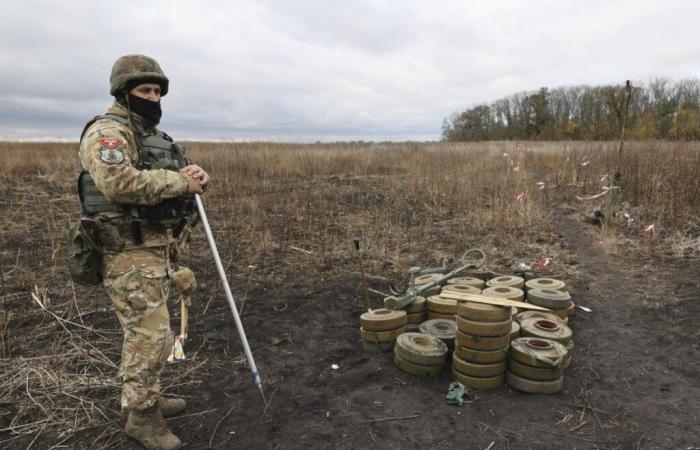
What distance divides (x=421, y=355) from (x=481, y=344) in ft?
1.46

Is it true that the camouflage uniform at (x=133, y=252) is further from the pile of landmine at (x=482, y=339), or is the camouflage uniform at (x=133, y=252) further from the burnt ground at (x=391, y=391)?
the pile of landmine at (x=482, y=339)

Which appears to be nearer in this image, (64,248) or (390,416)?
(390,416)

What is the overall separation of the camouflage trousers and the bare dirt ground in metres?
0.43

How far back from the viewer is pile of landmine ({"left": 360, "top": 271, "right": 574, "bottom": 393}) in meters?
2.88

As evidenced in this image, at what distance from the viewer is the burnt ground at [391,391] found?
2541 millimetres

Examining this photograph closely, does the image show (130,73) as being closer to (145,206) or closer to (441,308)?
(145,206)

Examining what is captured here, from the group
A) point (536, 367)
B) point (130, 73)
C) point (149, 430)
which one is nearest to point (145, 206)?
point (130, 73)

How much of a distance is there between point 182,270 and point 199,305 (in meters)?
2.01

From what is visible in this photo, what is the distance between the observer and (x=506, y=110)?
2421 inches

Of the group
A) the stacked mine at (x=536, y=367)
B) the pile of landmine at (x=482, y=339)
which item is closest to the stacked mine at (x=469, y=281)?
the pile of landmine at (x=482, y=339)

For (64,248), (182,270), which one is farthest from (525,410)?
(64,248)

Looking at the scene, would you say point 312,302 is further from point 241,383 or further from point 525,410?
point 525,410

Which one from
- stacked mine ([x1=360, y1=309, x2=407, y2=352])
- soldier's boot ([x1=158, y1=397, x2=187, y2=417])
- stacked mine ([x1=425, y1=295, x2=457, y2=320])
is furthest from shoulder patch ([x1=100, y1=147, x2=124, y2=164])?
stacked mine ([x1=425, y1=295, x2=457, y2=320])

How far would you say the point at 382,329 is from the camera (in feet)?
Result: 11.4
